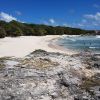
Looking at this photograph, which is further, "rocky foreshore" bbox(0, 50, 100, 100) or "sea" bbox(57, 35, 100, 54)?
"sea" bbox(57, 35, 100, 54)

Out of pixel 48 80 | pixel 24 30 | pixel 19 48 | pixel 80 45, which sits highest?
pixel 24 30

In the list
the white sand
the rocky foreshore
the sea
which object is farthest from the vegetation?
the rocky foreshore

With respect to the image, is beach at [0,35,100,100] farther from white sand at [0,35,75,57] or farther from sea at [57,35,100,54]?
sea at [57,35,100,54]

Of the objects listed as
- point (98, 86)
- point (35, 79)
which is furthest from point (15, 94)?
point (98, 86)

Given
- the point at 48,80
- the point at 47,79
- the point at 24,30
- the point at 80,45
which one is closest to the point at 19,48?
the point at 80,45

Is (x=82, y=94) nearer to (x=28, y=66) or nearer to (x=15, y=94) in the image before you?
(x=15, y=94)

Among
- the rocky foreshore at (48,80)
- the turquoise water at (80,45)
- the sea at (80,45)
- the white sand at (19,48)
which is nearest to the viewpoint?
the rocky foreshore at (48,80)

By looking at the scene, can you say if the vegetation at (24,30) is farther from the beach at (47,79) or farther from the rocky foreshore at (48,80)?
the rocky foreshore at (48,80)

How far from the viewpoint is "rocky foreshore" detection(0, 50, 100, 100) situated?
1401 cm

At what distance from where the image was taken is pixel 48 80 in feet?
52.4

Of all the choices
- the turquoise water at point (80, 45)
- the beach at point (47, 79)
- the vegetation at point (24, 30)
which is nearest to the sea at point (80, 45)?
the turquoise water at point (80, 45)

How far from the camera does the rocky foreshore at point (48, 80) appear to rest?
14008 mm

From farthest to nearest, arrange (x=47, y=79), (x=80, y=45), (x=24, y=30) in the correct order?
(x=24, y=30)
(x=80, y=45)
(x=47, y=79)

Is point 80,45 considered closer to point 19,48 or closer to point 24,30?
point 19,48
